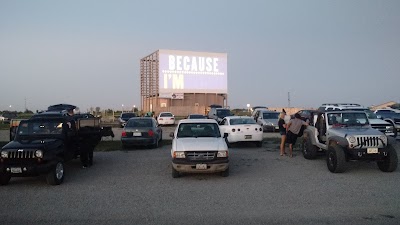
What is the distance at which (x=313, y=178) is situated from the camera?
11031mm

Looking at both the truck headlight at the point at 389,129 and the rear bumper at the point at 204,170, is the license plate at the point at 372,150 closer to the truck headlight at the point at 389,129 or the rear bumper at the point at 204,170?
the rear bumper at the point at 204,170

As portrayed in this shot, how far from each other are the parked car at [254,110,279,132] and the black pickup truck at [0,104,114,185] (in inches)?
663

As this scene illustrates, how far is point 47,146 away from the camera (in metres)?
10.6

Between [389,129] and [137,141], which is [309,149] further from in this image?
[137,141]

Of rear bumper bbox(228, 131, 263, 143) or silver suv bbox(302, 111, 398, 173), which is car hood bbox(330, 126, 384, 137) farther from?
rear bumper bbox(228, 131, 263, 143)

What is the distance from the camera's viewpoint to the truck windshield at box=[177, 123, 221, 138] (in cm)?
1236

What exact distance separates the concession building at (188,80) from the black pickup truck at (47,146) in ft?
167

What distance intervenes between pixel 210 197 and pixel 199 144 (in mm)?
2561

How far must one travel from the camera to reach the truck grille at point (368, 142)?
1165 centimetres

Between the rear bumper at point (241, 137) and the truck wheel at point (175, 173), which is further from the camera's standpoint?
the rear bumper at point (241, 137)

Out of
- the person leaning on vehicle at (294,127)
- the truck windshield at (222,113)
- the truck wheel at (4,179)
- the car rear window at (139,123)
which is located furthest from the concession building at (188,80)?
the truck wheel at (4,179)

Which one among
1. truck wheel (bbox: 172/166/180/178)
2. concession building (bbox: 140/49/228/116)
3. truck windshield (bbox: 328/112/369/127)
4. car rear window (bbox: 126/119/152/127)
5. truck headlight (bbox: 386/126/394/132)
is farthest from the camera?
concession building (bbox: 140/49/228/116)

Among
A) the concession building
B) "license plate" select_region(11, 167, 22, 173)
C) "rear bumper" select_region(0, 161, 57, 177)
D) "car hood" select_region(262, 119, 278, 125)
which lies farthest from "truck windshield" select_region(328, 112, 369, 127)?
the concession building

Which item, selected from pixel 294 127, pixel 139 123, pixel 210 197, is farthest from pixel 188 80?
pixel 210 197
